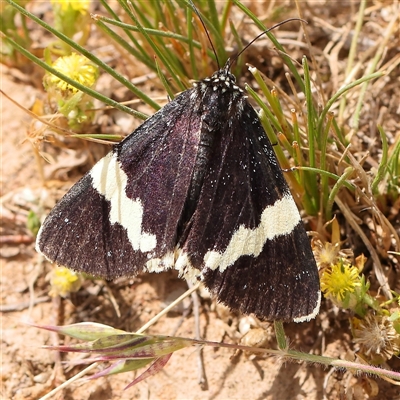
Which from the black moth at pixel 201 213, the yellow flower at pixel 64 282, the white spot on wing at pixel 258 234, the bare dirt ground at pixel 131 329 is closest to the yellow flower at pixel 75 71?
the bare dirt ground at pixel 131 329

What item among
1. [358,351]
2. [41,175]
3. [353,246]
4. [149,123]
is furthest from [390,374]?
[41,175]

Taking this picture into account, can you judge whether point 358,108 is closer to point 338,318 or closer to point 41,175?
point 338,318

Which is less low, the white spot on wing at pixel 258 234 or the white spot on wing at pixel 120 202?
the white spot on wing at pixel 120 202

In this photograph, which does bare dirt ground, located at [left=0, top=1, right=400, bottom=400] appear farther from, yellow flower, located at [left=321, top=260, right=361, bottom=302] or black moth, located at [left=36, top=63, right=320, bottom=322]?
black moth, located at [left=36, top=63, right=320, bottom=322]

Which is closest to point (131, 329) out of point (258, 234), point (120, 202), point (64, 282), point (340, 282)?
point (64, 282)

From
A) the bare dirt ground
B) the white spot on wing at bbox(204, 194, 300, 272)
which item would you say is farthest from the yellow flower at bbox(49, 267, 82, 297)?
the white spot on wing at bbox(204, 194, 300, 272)

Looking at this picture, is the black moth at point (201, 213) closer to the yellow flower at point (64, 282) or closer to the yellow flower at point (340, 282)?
the yellow flower at point (340, 282)

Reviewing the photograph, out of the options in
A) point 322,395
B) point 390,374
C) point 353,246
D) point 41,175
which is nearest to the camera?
point 390,374
